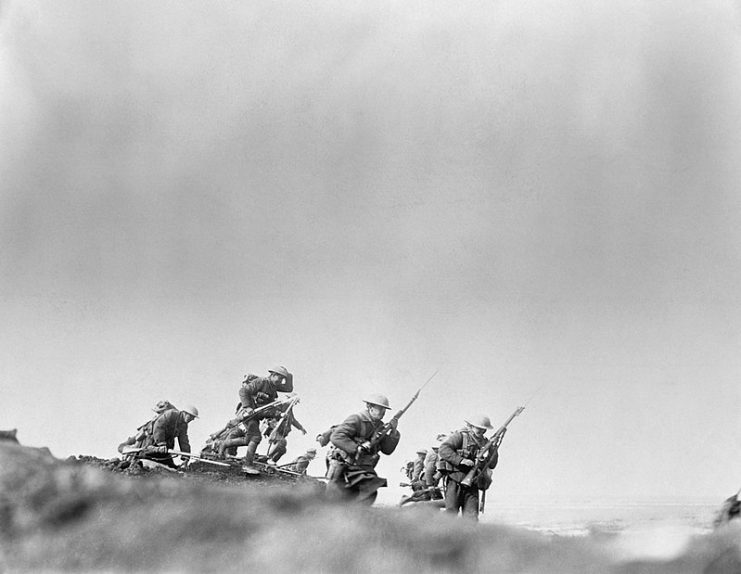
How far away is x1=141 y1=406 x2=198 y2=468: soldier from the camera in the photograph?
56.5 feet

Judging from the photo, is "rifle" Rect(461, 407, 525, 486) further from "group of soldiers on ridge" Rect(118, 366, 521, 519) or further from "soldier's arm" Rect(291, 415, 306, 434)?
"soldier's arm" Rect(291, 415, 306, 434)

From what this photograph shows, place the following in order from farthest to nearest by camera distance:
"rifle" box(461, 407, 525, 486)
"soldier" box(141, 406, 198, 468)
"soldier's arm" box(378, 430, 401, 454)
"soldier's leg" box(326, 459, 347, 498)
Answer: "soldier" box(141, 406, 198, 468)
"rifle" box(461, 407, 525, 486)
"soldier's arm" box(378, 430, 401, 454)
"soldier's leg" box(326, 459, 347, 498)

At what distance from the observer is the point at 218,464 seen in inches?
705

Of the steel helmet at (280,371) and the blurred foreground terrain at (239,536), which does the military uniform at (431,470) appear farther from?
the blurred foreground terrain at (239,536)

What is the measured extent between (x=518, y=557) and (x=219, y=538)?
280cm

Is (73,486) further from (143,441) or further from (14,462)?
(143,441)

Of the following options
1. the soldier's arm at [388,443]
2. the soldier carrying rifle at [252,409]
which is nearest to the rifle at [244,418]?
the soldier carrying rifle at [252,409]

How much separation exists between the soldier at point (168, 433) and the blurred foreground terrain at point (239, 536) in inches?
284

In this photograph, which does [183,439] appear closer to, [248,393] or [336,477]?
[248,393]

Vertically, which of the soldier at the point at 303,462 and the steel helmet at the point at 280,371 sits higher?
the steel helmet at the point at 280,371

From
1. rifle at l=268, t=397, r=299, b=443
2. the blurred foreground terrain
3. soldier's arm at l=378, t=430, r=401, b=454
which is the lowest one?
the blurred foreground terrain

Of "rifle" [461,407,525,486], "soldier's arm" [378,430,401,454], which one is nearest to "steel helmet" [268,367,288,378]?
"rifle" [461,407,525,486]

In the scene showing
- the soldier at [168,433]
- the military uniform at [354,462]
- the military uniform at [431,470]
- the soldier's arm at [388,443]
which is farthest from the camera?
the military uniform at [431,470]

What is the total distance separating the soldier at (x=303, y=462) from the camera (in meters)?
20.2
